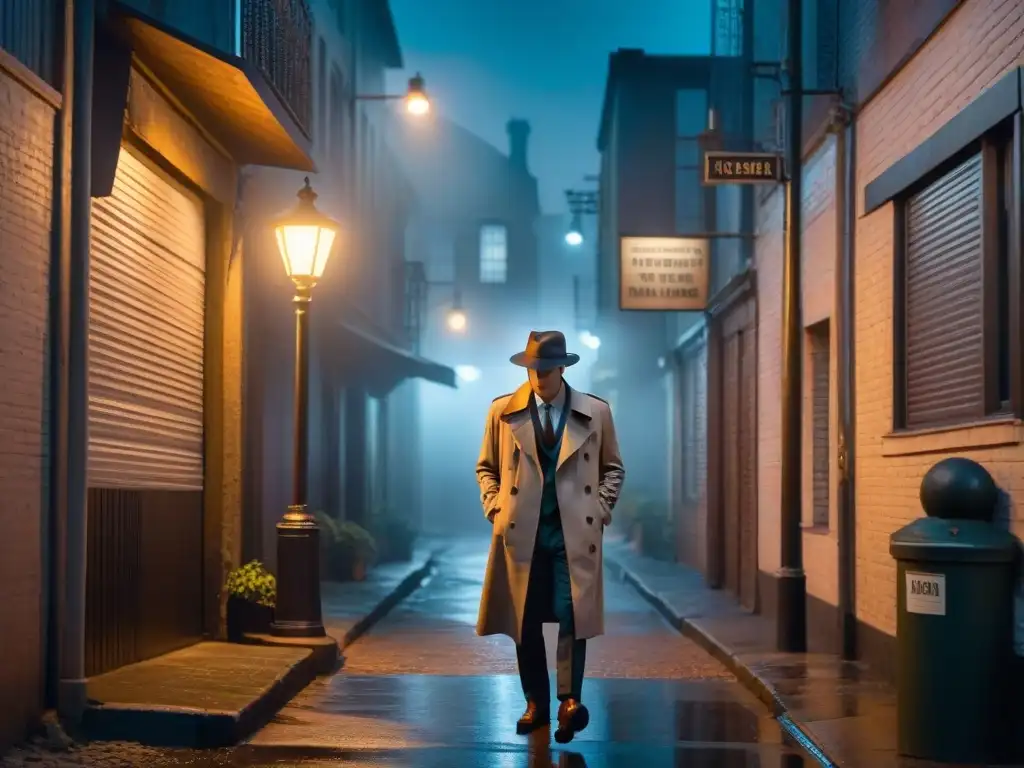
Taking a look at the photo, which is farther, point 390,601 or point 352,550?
point 352,550

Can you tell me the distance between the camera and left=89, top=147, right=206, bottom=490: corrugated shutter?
9680 mm

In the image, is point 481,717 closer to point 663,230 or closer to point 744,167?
point 744,167

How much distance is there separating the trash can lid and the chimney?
45.2 meters

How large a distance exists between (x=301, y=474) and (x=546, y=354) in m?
4.43

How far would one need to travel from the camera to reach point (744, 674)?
10.9 meters

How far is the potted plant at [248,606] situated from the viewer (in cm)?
1215

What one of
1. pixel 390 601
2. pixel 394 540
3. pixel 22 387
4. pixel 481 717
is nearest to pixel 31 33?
pixel 22 387

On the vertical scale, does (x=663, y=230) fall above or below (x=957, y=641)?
above

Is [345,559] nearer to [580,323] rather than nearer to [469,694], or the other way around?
[469,694]

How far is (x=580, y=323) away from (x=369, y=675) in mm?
36782

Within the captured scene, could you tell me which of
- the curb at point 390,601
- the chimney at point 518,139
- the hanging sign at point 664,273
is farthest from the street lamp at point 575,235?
the hanging sign at point 664,273

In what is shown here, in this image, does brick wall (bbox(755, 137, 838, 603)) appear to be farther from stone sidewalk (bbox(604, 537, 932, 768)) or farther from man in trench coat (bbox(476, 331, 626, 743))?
man in trench coat (bbox(476, 331, 626, 743))

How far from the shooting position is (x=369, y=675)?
1122cm

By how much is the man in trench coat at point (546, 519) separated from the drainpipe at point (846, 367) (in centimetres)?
405
